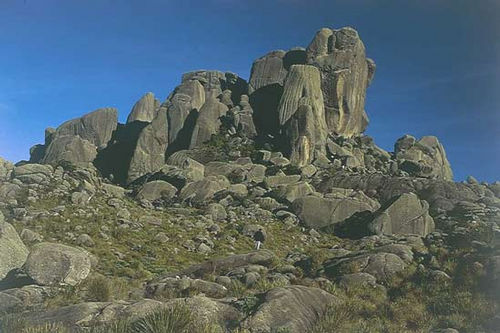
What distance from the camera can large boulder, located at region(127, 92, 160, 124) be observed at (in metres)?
124

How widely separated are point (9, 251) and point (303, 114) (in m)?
74.8

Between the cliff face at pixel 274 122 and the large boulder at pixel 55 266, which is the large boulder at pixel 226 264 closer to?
the large boulder at pixel 55 266

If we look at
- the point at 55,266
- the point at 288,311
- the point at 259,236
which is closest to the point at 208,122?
the point at 259,236

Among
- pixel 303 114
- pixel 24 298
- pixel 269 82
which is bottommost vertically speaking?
pixel 24 298

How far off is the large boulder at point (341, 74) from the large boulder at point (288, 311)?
89794 mm

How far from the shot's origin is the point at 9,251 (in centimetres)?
1762

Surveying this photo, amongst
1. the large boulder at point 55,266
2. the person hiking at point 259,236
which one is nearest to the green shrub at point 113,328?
the large boulder at point 55,266

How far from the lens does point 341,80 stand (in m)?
102

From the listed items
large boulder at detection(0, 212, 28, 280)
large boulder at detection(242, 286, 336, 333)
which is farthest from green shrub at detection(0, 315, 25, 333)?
large boulder at detection(0, 212, 28, 280)

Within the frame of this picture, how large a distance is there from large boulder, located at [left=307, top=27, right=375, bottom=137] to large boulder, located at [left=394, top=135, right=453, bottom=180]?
1341cm

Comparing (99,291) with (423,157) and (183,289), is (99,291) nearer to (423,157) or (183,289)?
(183,289)

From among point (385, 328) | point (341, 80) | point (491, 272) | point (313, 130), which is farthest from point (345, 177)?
point (385, 328)

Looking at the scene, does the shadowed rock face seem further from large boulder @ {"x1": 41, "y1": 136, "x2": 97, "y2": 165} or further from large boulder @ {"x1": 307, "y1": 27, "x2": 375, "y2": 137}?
large boulder @ {"x1": 307, "y1": 27, "x2": 375, "y2": 137}

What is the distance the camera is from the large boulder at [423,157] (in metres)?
97.6
